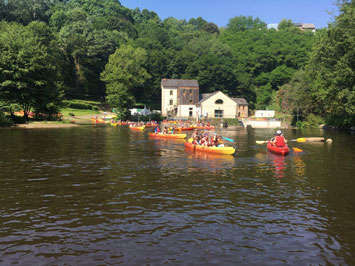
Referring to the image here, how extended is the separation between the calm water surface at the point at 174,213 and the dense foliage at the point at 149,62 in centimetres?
3203

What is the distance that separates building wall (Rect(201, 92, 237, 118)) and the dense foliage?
46.2ft

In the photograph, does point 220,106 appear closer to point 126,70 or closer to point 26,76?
point 126,70

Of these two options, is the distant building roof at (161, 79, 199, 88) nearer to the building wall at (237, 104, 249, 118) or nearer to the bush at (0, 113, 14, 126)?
the building wall at (237, 104, 249, 118)

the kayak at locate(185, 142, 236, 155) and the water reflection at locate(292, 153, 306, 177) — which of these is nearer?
the water reflection at locate(292, 153, 306, 177)

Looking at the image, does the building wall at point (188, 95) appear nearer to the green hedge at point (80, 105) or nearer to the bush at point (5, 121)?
the green hedge at point (80, 105)

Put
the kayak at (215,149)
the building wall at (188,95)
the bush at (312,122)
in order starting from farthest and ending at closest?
1. the building wall at (188,95)
2. the bush at (312,122)
3. the kayak at (215,149)

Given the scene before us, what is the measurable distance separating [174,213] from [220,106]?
3177 inches

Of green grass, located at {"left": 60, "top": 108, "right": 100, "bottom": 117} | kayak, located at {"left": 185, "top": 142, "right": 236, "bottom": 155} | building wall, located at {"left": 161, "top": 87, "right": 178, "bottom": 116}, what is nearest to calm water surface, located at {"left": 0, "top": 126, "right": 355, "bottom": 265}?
kayak, located at {"left": 185, "top": 142, "right": 236, "bottom": 155}

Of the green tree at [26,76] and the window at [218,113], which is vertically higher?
the green tree at [26,76]

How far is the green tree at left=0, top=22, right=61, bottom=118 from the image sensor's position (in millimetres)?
52719

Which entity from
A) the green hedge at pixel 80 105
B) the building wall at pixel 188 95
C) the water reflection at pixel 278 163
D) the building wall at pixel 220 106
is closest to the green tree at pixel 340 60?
the water reflection at pixel 278 163

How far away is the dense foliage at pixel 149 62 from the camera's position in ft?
168

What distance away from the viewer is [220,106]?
91062 millimetres

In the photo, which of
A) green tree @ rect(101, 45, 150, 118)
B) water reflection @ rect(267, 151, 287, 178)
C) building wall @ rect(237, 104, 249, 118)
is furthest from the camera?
building wall @ rect(237, 104, 249, 118)
